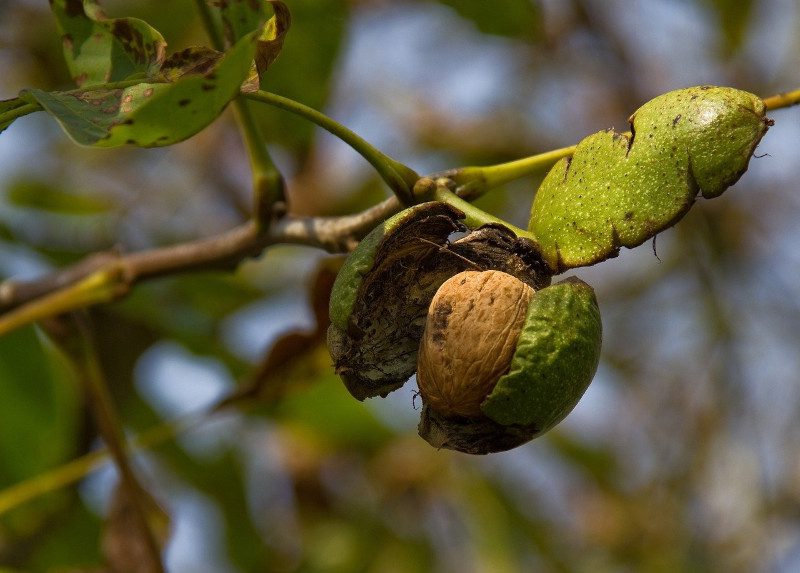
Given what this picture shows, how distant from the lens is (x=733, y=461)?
3.40 metres

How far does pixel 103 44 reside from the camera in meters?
1.28

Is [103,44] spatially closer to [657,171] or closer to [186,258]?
[186,258]

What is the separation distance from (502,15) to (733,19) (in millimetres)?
1676

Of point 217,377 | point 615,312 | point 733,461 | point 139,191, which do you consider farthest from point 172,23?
point 733,461

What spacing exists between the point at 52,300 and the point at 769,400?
2.71 meters

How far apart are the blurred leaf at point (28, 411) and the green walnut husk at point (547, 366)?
1.27 meters

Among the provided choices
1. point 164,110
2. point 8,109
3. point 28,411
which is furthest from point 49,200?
point 164,110

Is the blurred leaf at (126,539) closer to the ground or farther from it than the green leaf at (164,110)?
closer to the ground

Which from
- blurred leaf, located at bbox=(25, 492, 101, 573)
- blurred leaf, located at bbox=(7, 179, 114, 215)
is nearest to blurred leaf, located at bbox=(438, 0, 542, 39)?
blurred leaf, located at bbox=(7, 179, 114, 215)

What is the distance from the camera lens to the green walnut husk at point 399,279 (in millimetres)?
1048

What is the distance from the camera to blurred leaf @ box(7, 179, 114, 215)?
2.71 metres

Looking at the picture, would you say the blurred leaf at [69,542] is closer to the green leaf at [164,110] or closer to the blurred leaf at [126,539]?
the blurred leaf at [126,539]

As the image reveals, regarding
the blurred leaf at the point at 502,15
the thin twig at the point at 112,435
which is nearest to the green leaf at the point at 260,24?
the thin twig at the point at 112,435

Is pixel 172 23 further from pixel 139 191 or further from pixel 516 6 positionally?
pixel 516 6
